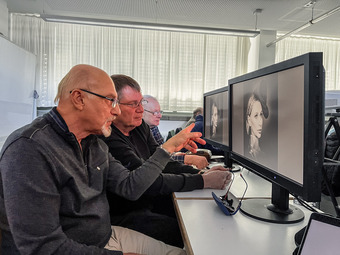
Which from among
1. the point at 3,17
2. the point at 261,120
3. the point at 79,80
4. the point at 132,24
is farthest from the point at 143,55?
the point at 261,120

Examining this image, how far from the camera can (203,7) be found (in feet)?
13.1

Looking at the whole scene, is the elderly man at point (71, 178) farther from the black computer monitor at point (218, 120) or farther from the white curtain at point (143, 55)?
the white curtain at point (143, 55)

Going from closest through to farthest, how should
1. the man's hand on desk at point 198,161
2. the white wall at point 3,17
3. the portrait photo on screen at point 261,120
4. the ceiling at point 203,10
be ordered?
the portrait photo on screen at point 261,120 < the man's hand on desk at point 198,161 < the ceiling at point 203,10 < the white wall at point 3,17

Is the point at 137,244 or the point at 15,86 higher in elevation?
the point at 15,86

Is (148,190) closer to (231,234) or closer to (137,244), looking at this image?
(137,244)

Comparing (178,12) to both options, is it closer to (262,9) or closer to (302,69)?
(262,9)

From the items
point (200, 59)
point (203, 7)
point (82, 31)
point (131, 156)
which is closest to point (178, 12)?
point (203, 7)

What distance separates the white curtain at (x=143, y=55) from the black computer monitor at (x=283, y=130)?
3784mm

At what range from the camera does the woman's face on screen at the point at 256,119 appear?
98 cm

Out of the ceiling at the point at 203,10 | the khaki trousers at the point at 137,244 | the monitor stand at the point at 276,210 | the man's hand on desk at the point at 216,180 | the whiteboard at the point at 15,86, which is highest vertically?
the ceiling at the point at 203,10

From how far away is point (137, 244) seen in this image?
114 cm

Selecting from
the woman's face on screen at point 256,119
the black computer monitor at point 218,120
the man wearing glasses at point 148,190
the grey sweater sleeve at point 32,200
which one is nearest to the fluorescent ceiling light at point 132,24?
the black computer monitor at point 218,120

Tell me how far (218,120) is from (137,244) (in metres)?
0.95

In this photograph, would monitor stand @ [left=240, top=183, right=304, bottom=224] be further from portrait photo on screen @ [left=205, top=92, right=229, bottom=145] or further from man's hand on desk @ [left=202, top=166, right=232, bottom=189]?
portrait photo on screen @ [left=205, top=92, right=229, bottom=145]
